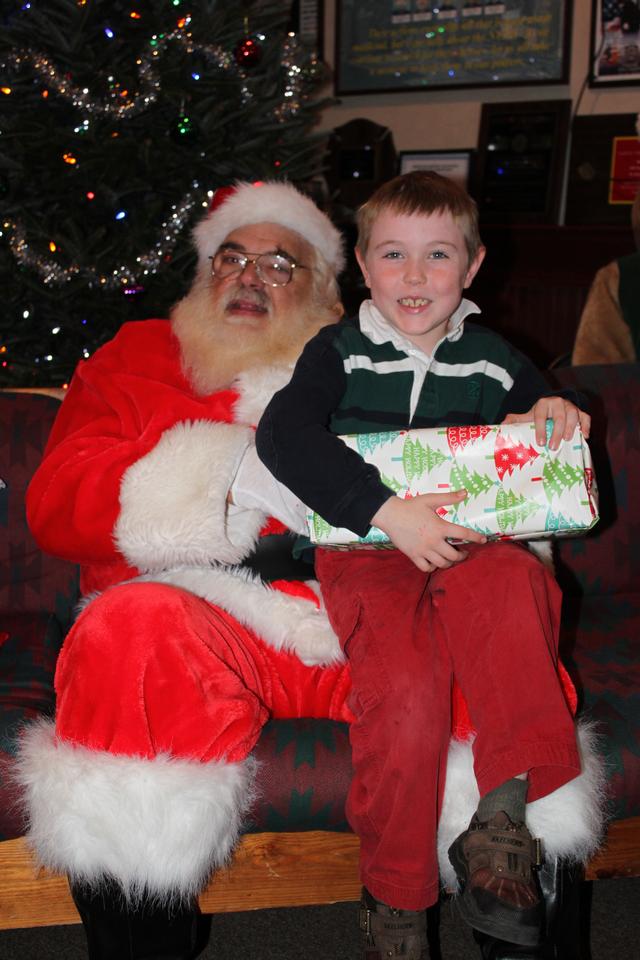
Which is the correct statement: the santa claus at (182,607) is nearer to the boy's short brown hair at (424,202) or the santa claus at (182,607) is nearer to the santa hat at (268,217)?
the santa hat at (268,217)

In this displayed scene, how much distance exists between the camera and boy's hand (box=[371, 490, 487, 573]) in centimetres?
134

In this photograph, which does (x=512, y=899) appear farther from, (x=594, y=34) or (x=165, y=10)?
(x=594, y=34)

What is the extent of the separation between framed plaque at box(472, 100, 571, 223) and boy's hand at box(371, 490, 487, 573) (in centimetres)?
320

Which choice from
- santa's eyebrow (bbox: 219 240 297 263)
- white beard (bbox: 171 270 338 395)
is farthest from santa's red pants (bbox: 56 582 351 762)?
santa's eyebrow (bbox: 219 240 297 263)

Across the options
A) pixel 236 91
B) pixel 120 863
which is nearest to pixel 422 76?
pixel 236 91

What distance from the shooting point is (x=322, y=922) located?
1.81 m

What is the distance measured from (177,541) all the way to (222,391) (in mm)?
415

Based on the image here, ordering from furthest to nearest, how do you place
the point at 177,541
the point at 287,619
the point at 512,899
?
the point at 177,541, the point at 287,619, the point at 512,899

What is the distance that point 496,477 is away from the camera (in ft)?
4.54

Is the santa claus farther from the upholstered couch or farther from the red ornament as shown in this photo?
the red ornament

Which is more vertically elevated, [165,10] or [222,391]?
[165,10]

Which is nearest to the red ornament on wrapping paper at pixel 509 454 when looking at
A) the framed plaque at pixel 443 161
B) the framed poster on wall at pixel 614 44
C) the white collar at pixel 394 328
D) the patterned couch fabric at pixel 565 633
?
the white collar at pixel 394 328

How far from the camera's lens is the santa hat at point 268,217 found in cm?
206

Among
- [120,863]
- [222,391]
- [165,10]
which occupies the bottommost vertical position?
[120,863]
